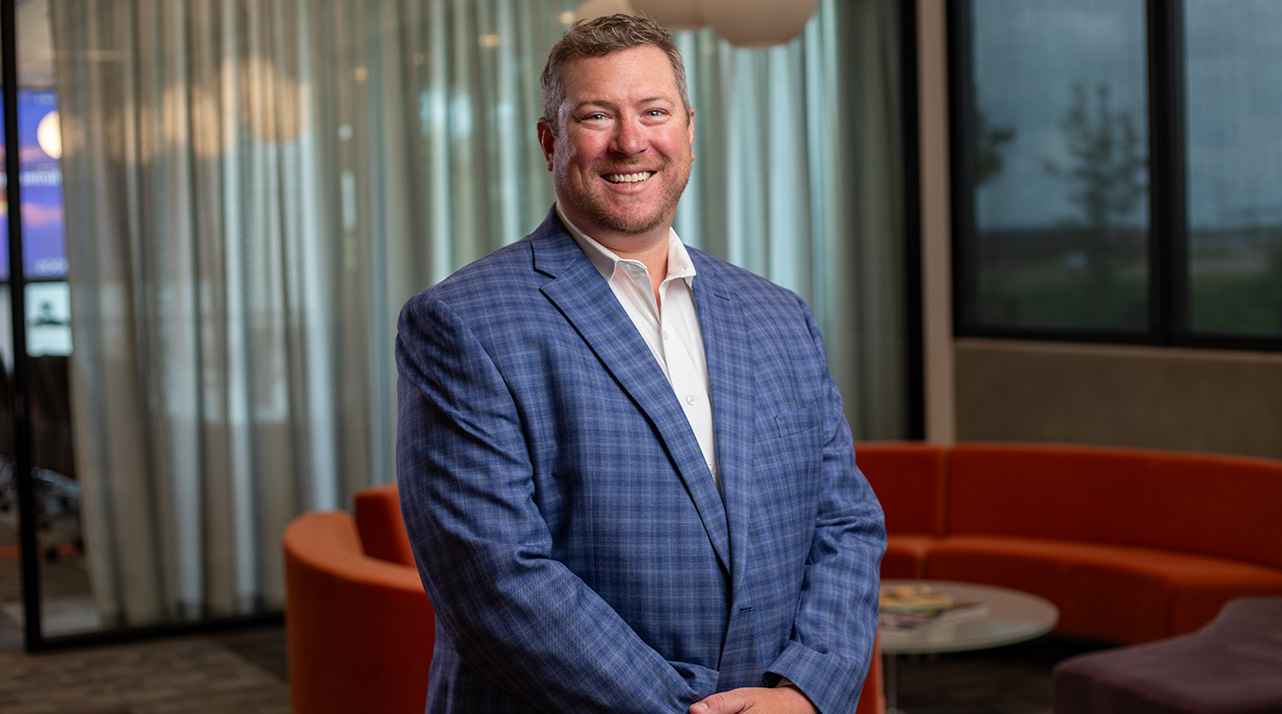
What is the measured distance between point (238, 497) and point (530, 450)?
3995mm

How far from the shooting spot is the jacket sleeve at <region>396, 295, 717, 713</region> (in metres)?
1.48

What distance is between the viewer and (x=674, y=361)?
1673 mm

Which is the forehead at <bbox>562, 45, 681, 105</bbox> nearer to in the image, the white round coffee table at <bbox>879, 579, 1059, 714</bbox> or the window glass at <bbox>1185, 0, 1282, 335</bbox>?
the white round coffee table at <bbox>879, 579, 1059, 714</bbox>

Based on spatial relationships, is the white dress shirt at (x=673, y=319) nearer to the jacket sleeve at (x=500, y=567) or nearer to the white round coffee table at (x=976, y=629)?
the jacket sleeve at (x=500, y=567)

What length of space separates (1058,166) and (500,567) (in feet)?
15.9

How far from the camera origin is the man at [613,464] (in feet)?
4.91

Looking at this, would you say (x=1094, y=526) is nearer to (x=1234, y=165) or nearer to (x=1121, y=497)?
(x=1121, y=497)

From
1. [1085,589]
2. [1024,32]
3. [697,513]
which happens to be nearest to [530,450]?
[697,513]

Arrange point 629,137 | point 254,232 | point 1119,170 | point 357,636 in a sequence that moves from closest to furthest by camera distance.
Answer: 1. point 629,137
2. point 357,636
3. point 254,232
4. point 1119,170

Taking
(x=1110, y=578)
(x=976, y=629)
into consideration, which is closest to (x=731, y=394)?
(x=976, y=629)

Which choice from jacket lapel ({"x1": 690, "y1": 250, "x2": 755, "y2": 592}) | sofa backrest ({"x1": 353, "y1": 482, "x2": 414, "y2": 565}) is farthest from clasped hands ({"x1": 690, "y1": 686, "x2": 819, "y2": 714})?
sofa backrest ({"x1": 353, "y1": 482, "x2": 414, "y2": 565})

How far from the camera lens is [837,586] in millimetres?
1711

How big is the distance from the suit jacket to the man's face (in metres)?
0.08

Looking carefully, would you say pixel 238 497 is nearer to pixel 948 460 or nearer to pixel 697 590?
pixel 948 460
